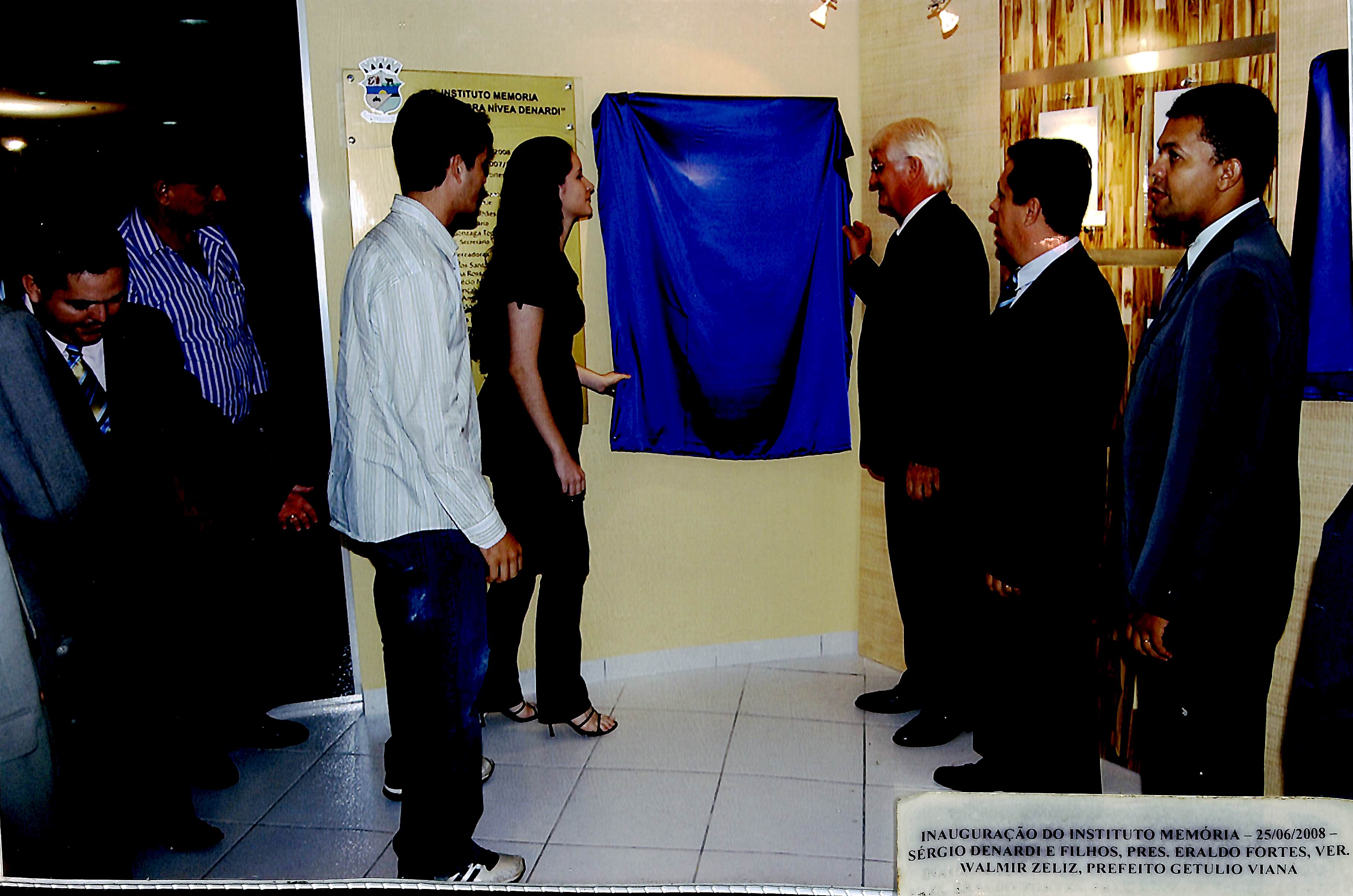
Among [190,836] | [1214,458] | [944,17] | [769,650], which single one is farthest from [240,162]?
[1214,458]

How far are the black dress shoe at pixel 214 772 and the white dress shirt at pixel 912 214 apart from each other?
1678mm

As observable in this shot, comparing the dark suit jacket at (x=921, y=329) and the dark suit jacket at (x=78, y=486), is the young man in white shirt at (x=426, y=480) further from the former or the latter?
the dark suit jacket at (x=921, y=329)

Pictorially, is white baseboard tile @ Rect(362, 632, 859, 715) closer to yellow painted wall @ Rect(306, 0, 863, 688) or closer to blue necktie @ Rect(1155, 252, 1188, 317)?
yellow painted wall @ Rect(306, 0, 863, 688)

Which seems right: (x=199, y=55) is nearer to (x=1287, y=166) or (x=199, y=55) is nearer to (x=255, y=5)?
(x=255, y=5)

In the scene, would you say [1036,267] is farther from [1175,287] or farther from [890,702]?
[890,702]

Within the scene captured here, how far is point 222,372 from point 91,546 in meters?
0.74

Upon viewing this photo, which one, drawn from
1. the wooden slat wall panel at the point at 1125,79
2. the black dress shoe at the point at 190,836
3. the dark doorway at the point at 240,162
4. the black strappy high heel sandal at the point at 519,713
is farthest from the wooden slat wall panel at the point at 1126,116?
the black dress shoe at the point at 190,836

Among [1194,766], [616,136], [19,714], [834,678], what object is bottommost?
[834,678]

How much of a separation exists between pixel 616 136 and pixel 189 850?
5.34 feet

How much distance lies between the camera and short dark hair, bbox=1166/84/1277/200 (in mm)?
1413

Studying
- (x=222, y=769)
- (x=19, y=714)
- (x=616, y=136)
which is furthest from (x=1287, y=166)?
(x=222, y=769)

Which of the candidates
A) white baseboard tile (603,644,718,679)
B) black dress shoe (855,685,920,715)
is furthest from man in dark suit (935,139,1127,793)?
white baseboard tile (603,644,718,679)

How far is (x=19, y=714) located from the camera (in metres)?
1.33

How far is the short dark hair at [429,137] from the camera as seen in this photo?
1641 millimetres
